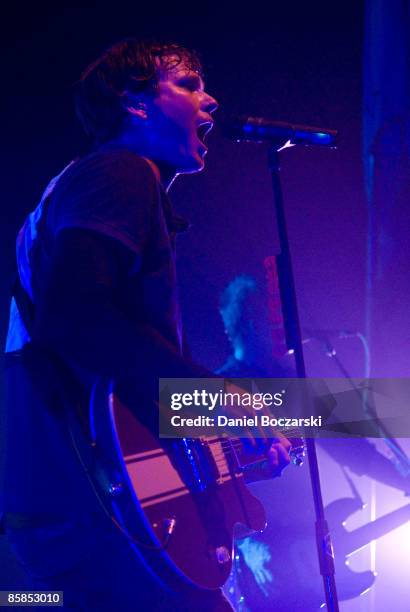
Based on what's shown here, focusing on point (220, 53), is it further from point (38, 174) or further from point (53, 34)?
point (38, 174)

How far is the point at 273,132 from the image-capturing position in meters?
1.85

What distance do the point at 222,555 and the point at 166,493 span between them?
0.21 meters

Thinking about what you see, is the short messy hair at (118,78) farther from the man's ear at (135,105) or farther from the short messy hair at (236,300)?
the short messy hair at (236,300)

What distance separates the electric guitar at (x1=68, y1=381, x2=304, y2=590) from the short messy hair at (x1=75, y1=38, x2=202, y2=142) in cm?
87

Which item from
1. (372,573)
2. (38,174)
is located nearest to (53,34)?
(38,174)

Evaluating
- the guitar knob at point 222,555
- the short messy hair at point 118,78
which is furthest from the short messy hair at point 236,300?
the guitar knob at point 222,555

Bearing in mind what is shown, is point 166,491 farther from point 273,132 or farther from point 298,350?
point 273,132

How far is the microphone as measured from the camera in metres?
1.84

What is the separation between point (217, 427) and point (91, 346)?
398 millimetres

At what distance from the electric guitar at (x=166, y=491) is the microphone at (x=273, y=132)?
3.55 feet

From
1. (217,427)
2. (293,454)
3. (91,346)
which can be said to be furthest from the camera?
(293,454)

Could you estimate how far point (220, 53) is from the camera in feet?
10.7

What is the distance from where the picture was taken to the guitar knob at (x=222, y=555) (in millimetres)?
1179

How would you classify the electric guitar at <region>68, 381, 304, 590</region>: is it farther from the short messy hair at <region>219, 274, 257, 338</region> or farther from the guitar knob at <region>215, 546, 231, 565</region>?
the short messy hair at <region>219, 274, 257, 338</region>
